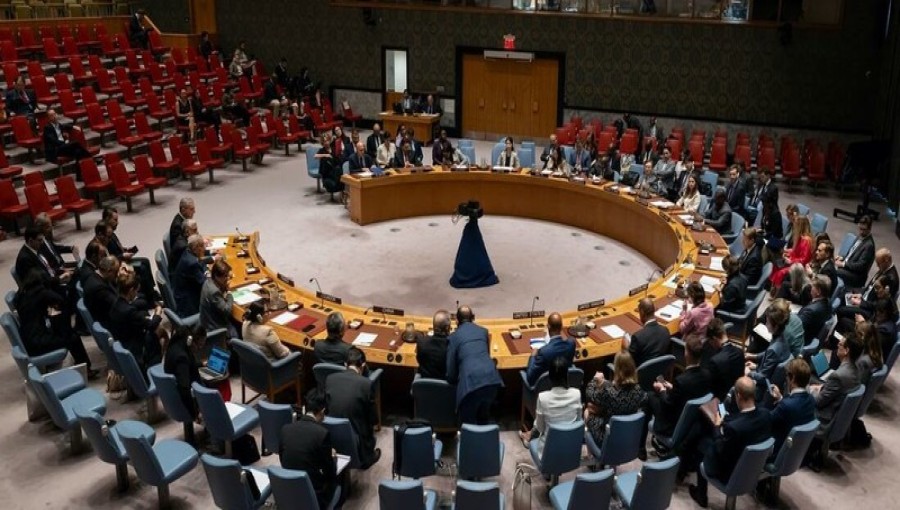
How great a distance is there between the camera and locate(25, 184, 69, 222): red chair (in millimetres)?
13078

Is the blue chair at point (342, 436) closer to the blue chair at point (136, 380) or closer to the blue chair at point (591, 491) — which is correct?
the blue chair at point (591, 491)

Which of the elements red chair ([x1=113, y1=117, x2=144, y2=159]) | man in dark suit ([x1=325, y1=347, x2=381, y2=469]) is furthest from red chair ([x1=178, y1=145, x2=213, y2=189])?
man in dark suit ([x1=325, y1=347, x2=381, y2=469])

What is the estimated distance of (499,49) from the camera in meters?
21.2

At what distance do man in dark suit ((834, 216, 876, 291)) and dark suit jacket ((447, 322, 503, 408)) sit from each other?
20.2ft


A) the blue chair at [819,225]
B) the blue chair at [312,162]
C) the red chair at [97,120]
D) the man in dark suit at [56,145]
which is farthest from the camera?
the red chair at [97,120]

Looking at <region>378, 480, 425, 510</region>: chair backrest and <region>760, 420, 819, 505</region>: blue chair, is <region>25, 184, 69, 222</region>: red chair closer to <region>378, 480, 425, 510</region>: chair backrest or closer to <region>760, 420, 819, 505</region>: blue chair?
<region>378, 480, 425, 510</region>: chair backrest

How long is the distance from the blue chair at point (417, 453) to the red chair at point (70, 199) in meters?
9.59

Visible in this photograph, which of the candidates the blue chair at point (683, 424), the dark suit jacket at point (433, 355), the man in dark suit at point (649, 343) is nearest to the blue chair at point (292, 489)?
the dark suit jacket at point (433, 355)

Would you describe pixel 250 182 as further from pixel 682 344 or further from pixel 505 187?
pixel 682 344

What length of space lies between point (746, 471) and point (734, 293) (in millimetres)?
3375

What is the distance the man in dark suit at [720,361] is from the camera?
6.98 m

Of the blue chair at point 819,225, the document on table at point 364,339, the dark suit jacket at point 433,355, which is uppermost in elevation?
the blue chair at point 819,225

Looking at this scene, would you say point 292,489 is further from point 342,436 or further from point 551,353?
point 551,353

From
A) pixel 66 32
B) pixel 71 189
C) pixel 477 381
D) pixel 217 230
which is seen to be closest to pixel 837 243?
pixel 477 381
